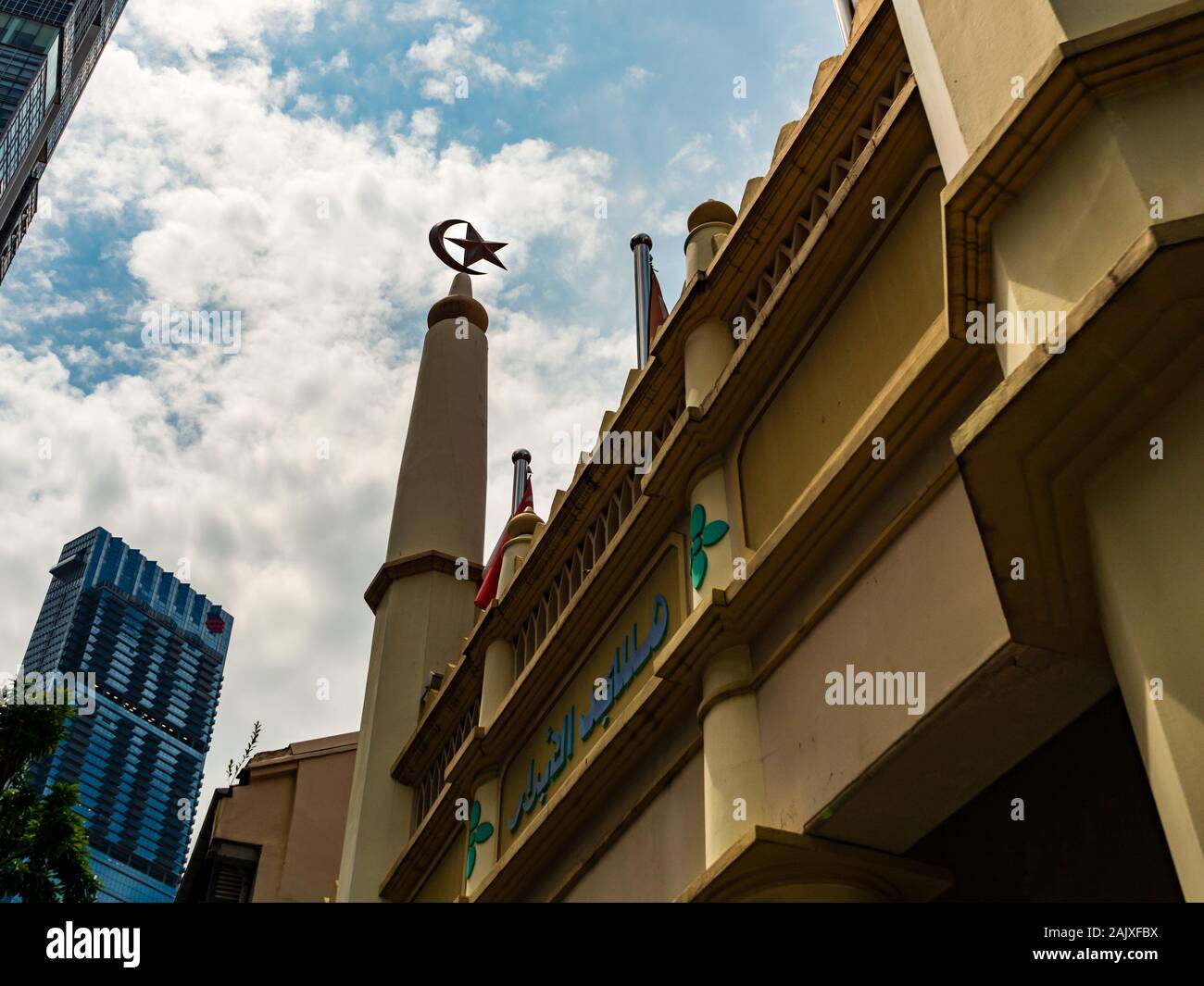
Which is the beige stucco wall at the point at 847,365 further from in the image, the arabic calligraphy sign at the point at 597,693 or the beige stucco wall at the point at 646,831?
the beige stucco wall at the point at 646,831

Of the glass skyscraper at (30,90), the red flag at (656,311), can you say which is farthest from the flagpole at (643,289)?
the glass skyscraper at (30,90)

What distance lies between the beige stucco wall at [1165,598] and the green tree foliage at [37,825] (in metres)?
14.8

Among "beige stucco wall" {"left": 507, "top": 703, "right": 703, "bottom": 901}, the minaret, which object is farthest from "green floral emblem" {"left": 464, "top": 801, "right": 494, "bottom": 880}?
the minaret

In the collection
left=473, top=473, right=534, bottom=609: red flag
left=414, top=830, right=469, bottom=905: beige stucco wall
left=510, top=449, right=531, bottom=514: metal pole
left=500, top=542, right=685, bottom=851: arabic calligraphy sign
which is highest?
left=510, top=449, right=531, bottom=514: metal pole

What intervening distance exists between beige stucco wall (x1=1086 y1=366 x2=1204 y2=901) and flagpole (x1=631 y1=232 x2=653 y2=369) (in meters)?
8.53

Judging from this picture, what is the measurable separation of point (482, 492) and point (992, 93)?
1265cm

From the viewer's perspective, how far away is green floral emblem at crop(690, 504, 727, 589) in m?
8.14

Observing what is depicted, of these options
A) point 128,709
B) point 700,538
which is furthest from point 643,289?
point 128,709

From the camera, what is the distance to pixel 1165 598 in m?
4.25

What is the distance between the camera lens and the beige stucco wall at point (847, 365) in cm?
670

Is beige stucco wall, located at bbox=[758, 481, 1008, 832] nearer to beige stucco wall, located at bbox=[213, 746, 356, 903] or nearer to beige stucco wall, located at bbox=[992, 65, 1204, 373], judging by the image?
beige stucco wall, located at bbox=[992, 65, 1204, 373]

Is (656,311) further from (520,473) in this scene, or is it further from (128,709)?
(128,709)

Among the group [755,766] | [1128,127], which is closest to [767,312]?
[755,766]
